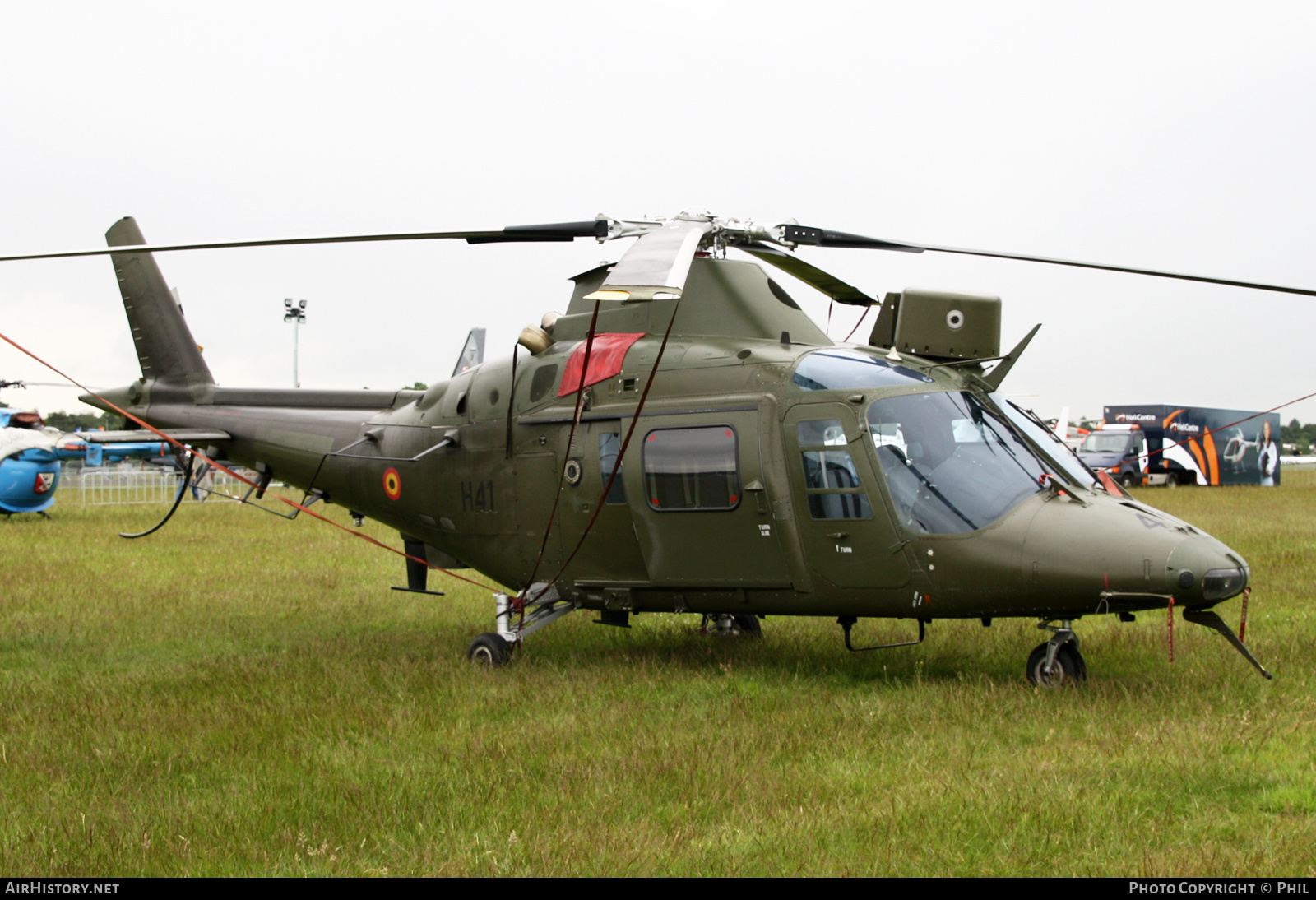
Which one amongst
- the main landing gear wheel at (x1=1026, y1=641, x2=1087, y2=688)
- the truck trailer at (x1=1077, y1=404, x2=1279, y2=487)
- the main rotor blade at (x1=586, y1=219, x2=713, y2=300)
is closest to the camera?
the main rotor blade at (x1=586, y1=219, x2=713, y2=300)

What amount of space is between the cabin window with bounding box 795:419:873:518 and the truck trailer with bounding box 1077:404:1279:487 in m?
37.7

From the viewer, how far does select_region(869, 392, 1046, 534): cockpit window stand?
288 inches

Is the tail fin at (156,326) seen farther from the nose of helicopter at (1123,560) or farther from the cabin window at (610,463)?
the nose of helicopter at (1123,560)

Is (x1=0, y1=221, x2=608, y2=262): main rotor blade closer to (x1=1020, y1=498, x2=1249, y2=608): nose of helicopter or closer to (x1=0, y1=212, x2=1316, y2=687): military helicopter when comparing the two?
(x1=0, y1=212, x2=1316, y2=687): military helicopter

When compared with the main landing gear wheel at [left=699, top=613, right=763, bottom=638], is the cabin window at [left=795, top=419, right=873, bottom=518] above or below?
above

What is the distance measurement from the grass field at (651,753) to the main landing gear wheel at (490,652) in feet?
0.53

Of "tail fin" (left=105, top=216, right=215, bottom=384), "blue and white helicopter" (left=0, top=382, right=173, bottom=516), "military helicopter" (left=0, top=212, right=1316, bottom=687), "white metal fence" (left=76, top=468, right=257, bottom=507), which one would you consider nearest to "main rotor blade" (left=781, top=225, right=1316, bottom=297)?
"military helicopter" (left=0, top=212, right=1316, bottom=687)

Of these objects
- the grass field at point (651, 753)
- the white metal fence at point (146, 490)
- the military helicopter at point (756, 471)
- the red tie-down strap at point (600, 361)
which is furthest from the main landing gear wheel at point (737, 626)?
the white metal fence at point (146, 490)

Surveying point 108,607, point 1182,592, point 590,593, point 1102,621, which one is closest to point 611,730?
point 590,593

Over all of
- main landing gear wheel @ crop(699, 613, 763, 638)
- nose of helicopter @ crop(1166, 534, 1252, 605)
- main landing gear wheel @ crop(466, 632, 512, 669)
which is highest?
nose of helicopter @ crop(1166, 534, 1252, 605)

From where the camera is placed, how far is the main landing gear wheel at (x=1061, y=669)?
24.5ft

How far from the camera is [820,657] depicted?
9172mm

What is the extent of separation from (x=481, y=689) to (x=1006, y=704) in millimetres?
3580

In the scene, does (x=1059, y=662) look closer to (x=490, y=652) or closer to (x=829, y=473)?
(x=829, y=473)
